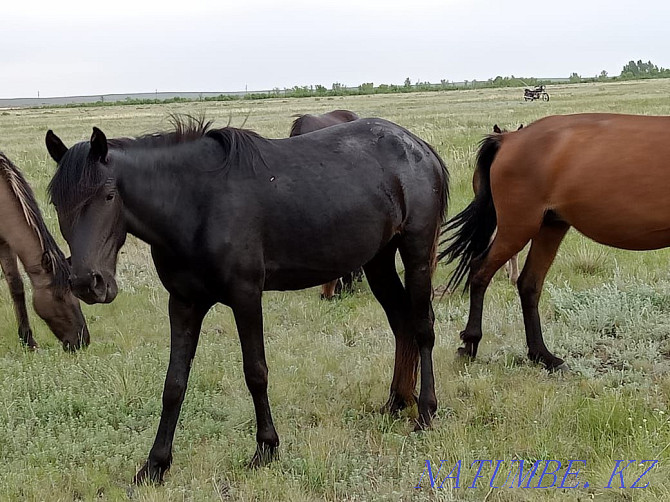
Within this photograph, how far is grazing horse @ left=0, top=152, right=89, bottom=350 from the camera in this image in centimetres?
561

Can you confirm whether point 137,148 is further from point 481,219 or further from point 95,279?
point 481,219

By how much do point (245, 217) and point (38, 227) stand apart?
3.04m

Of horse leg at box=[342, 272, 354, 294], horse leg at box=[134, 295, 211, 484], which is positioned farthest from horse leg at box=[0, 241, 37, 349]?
horse leg at box=[342, 272, 354, 294]

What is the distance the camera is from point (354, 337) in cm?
595

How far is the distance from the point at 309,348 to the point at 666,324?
122 inches

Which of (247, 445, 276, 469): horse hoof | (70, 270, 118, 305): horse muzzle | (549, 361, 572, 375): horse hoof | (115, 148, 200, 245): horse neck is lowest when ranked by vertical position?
(247, 445, 276, 469): horse hoof

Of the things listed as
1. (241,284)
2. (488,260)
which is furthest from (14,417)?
(488,260)

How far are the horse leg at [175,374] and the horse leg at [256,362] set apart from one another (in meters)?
0.30

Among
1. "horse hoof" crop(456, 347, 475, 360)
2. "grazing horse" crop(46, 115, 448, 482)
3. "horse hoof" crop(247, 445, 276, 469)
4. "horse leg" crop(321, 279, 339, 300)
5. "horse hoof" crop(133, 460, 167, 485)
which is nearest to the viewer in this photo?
"grazing horse" crop(46, 115, 448, 482)

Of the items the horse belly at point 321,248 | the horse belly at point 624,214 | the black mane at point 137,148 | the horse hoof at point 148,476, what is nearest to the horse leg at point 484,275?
the horse belly at point 624,214

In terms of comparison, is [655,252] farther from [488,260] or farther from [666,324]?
[488,260]

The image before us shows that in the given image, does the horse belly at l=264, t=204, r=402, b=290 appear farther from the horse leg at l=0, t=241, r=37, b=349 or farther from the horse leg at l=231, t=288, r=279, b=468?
the horse leg at l=0, t=241, r=37, b=349

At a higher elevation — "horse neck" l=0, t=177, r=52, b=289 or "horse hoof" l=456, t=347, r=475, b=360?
"horse neck" l=0, t=177, r=52, b=289

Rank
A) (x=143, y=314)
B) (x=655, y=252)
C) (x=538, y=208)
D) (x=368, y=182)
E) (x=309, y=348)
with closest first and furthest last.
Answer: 1. (x=368, y=182)
2. (x=538, y=208)
3. (x=309, y=348)
4. (x=143, y=314)
5. (x=655, y=252)
